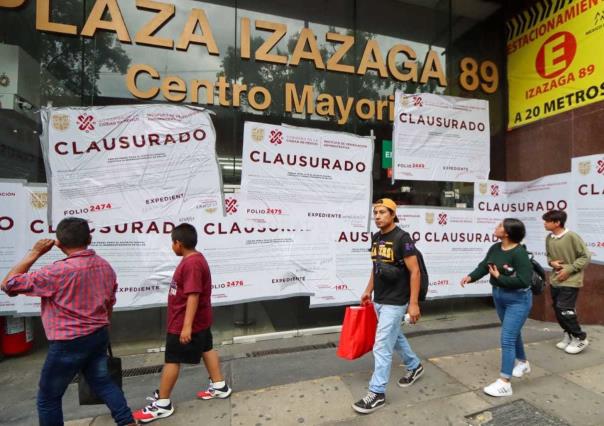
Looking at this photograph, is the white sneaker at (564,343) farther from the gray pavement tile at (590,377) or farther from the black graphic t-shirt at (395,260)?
the black graphic t-shirt at (395,260)

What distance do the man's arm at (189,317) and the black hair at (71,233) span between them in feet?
2.88

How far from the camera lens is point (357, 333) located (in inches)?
130

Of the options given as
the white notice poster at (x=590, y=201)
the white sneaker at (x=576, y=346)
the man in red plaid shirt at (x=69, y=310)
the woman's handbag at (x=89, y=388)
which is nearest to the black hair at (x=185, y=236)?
the man in red plaid shirt at (x=69, y=310)

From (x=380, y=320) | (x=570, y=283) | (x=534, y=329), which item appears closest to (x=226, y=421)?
(x=380, y=320)

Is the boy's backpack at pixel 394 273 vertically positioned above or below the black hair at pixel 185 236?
below

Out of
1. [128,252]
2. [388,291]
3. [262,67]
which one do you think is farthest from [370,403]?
[262,67]

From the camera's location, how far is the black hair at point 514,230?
3.25 metres

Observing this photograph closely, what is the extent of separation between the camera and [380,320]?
3205mm

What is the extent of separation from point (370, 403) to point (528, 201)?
461 centimetres

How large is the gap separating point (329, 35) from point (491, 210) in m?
3.79

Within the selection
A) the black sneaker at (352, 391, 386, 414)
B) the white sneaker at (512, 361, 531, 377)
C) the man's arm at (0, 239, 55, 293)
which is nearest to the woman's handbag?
the man's arm at (0, 239, 55, 293)

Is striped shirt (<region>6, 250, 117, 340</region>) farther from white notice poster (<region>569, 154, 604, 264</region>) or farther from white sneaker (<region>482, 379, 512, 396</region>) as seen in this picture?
white notice poster (<region>569, 154, 604, 264</region>)

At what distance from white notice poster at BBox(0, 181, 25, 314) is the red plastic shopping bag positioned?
3.64m

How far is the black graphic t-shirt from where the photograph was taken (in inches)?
123
